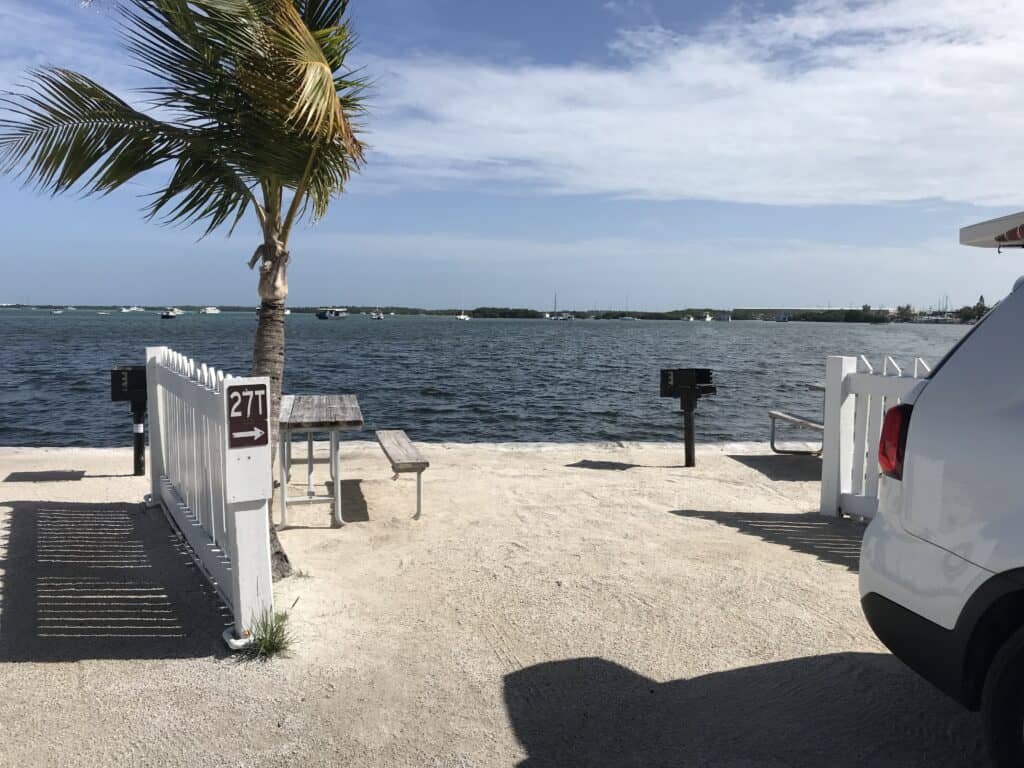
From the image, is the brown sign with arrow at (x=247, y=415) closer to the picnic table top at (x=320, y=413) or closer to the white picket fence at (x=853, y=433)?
the picnic table top at (x=320, y=413)

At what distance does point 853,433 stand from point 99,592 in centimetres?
595

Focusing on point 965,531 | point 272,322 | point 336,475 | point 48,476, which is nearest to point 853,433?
point 965,531

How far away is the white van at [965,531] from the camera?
7.84 feet

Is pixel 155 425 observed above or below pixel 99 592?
above

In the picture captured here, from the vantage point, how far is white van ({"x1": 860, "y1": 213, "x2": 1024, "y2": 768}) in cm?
239

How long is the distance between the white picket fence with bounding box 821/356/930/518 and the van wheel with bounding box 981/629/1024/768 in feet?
13.5

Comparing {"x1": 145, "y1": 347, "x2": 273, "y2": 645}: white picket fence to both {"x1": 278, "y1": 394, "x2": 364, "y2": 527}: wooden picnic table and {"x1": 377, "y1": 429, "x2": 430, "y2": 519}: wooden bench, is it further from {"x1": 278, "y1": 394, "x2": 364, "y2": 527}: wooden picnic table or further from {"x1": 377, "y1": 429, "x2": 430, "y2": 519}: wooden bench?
{"x1": 377, "y1": 429, "x2": 430, "y2": 519}: wooden bench

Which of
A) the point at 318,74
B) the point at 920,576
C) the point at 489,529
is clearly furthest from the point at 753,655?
the point at 318,74

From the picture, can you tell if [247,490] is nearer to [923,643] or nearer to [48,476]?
[923,643]

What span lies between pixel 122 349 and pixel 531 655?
67278 millimetres

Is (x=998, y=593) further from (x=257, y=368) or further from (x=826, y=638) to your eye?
(x=257, y=368)

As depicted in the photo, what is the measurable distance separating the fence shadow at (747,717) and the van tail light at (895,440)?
3.81ft

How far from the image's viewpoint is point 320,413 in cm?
640

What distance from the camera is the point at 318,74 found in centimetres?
463
